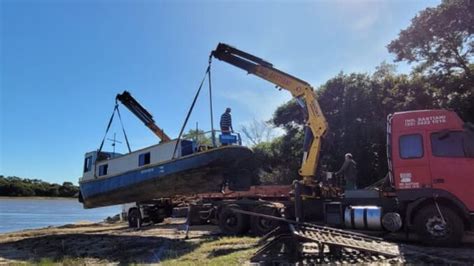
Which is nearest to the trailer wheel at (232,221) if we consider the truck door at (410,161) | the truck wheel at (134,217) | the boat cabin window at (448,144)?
the truck door at (410,161)

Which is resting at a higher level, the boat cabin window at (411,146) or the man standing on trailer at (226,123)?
the man standing on trailer at (226,123)

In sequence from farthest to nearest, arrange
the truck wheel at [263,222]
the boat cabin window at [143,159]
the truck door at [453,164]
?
1. the boat cabin window at [143,159]
2. the truck wheel at [263,222]
3. the truck door at [453,164]

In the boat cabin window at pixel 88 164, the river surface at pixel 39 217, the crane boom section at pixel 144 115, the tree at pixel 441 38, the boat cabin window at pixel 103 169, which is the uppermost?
the tree at pixel 441 38

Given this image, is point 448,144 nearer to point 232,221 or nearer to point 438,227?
point 438,227

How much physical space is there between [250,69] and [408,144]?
663 centimetres

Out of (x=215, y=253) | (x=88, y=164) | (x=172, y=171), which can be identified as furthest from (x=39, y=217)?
(x=215, y=253)

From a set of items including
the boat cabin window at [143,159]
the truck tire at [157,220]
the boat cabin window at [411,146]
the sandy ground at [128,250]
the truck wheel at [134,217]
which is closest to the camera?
the sandy ground at [128,250]

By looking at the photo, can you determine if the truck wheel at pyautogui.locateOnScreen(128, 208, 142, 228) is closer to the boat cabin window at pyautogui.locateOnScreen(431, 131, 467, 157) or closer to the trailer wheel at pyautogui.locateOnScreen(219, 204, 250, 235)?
the trailer wheel at pyautogui.locateOnScreen(219, 204, 250, 235)

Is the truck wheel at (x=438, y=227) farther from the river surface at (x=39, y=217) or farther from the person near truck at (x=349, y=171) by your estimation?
the river surface at (x=39, y=217)

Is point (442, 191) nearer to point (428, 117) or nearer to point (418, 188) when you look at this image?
point (418, 188)

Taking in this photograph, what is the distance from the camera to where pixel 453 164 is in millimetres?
9500

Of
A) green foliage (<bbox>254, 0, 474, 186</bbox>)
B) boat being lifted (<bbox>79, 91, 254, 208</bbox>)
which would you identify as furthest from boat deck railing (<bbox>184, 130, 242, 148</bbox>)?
green foliage (<bbox>254, 0, 474, 186</bbox>)

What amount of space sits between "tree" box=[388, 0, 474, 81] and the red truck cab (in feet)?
45.3

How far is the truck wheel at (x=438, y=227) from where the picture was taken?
9094mm
